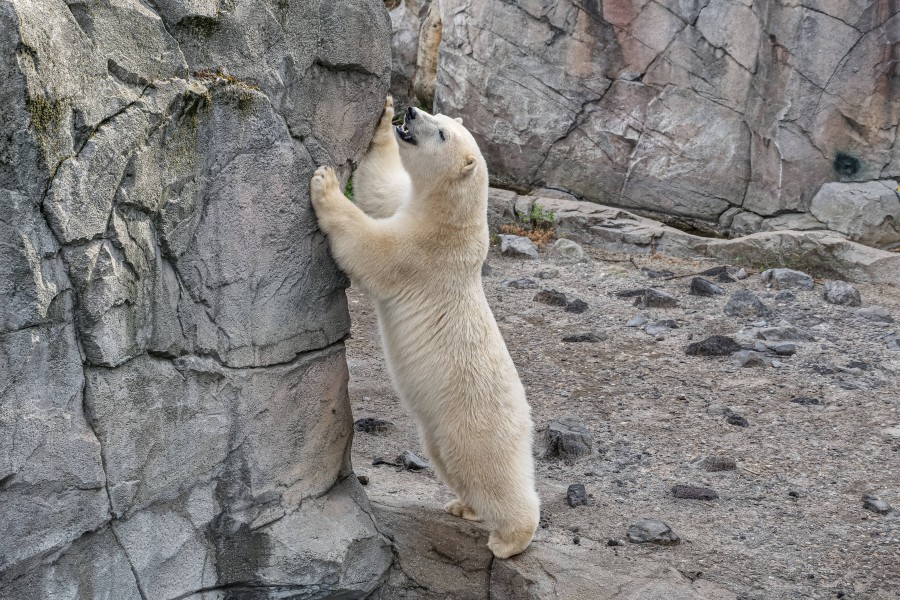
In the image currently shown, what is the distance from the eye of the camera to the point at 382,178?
476 cm

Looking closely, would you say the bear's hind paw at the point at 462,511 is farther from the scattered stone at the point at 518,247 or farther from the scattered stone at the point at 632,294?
the scattered stone at the point at 518,247

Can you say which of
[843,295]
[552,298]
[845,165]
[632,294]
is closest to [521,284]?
[552,298]

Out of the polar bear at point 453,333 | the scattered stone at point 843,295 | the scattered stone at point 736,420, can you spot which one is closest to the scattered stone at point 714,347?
the scattered stone at point 736,420

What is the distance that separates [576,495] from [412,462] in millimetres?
995

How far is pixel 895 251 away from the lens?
35.1 ft

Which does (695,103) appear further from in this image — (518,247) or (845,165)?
(518,247)

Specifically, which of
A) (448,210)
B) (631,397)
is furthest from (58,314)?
(631,397)

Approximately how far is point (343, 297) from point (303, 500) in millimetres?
922

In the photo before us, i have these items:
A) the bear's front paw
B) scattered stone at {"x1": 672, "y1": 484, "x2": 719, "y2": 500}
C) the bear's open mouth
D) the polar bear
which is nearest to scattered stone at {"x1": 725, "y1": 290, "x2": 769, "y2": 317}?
scattered stone at {"x1": 672, "y1": 484, "x2": 719, "y2": 500}

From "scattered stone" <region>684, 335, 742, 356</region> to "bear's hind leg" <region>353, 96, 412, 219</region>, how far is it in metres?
3.65

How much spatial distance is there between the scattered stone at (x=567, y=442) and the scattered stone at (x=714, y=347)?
6.31 feet

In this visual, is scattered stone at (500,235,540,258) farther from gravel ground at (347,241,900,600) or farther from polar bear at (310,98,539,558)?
polar bear at (310,98,539,558)

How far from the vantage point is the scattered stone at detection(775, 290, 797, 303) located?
9086 millimetres

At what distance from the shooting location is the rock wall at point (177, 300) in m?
3.14
